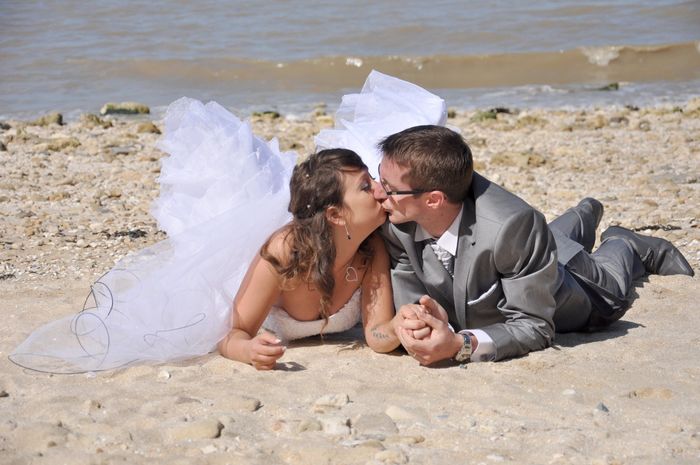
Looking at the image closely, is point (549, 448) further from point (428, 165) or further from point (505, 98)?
point (505, 98)

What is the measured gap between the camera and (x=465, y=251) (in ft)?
13.9

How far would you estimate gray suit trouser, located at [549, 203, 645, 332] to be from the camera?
4.87m

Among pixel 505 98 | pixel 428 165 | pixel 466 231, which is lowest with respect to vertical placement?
pixel 505 98

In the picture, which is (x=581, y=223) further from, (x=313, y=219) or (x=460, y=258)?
(x=313, y=219)

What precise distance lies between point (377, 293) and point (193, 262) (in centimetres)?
85

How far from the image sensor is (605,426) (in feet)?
11.7

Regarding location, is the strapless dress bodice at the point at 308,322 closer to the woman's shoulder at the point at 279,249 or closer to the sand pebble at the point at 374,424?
the woman's shoulder at the point at 279,249

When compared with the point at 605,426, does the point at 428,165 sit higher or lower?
higher

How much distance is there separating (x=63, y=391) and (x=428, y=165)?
171 cm

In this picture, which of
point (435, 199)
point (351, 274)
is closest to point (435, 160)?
point (435, 199)

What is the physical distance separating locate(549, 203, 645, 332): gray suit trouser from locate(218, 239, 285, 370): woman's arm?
1342 mm

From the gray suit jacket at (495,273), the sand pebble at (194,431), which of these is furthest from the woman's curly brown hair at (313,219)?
the sand pebble at (194,431)

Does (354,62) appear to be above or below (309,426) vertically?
below

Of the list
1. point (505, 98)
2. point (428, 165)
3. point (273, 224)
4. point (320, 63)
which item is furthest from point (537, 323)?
point (320, 63)
